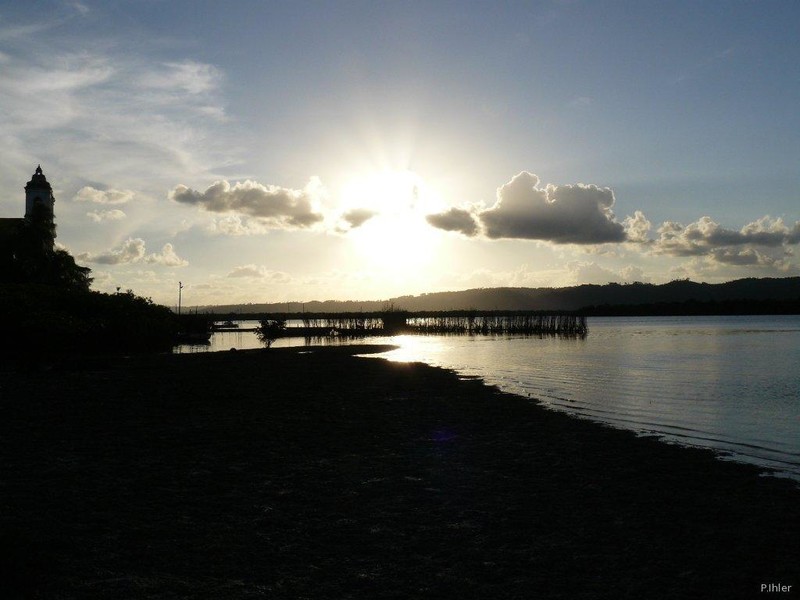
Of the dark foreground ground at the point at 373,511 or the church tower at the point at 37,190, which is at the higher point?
the church tower at the point at 37,190

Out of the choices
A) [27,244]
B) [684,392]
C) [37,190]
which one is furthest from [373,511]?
[37,190]

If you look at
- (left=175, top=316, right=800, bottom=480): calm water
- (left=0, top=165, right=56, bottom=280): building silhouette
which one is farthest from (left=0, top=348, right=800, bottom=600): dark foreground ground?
(left=0, top=165, right=56, bottom=280): building silhouette

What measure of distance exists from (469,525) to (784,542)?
4.50 meters

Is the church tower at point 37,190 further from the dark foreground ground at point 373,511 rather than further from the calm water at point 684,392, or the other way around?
the dark foreground ground at point 373,511

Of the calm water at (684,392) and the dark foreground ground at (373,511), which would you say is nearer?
the dark foreground ground at (373,511)

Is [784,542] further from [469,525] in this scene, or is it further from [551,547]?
[469,525]

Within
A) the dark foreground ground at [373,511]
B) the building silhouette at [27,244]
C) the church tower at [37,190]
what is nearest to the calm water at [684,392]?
the dark foreground ground at [373,511]

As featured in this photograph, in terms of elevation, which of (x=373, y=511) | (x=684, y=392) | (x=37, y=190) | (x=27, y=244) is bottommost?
(x=684, y=392)

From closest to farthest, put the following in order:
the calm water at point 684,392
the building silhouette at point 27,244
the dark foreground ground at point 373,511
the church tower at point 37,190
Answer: the dark foreground ground at point 373,511 → the calm water at point 684,392 → the building silhouette at point 27,244 → the church tower at point 37,190

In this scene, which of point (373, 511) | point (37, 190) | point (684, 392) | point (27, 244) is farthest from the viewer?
point (37, 190)

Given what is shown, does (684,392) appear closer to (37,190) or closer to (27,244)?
(27,244)

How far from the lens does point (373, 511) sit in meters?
10.5

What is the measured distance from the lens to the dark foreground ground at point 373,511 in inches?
301

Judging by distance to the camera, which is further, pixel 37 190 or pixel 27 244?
pixel 37 190
